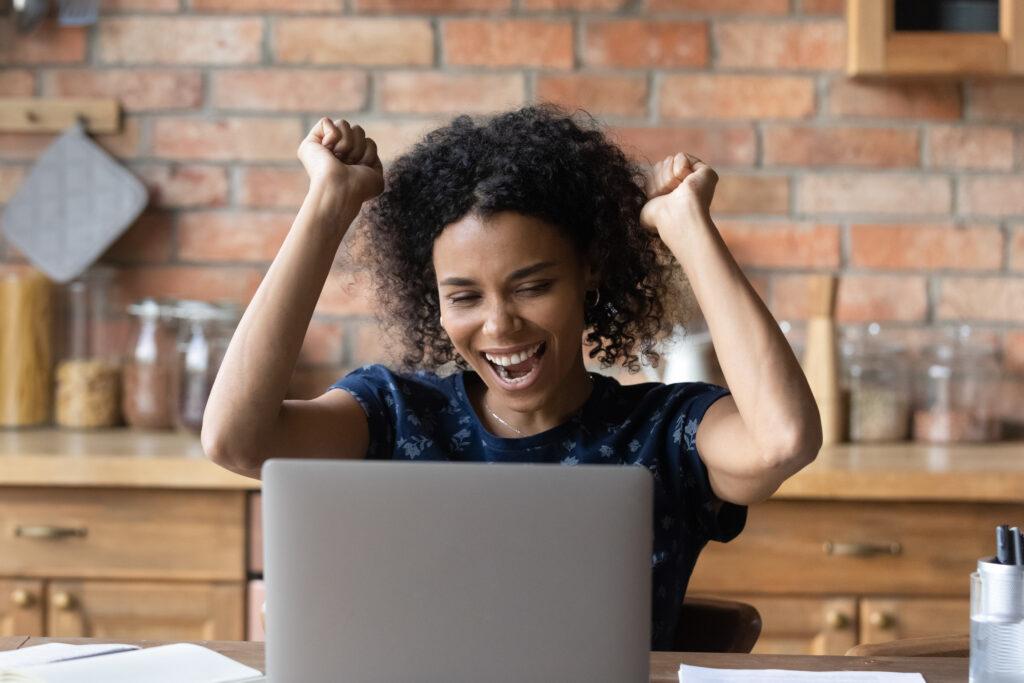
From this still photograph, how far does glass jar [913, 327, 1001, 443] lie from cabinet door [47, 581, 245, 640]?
4.13ft

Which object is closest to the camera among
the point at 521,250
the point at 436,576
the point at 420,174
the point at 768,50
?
the point at 436,576

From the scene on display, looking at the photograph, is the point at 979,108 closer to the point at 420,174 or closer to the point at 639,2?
the point at 639,2

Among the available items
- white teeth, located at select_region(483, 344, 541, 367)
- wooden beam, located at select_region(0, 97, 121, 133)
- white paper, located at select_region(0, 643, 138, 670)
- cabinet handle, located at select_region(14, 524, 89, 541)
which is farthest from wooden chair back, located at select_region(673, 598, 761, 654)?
wooden beam, located at select_region(0, 97, 121, 133)

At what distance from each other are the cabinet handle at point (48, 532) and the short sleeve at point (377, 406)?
0.73 meters

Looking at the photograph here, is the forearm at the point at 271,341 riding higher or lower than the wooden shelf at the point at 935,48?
lower

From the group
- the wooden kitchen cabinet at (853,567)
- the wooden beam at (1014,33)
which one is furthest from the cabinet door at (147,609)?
the wooden beam at (1014,33)

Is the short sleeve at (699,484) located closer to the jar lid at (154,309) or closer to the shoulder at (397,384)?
the shoulder at (397,384)

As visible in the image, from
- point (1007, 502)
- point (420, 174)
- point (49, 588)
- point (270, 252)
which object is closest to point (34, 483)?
point (49, 588)

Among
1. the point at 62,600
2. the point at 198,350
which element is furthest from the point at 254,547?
the point at 198,350

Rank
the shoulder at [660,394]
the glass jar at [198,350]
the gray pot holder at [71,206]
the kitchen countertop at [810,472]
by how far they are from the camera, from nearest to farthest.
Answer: the shoulder at [660,394], the kitchen countertop at [810,472], the glass jar at [198,350], the gray pot holder at [71,206]

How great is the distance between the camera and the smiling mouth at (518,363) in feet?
4.46

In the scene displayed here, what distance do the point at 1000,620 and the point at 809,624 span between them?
956 mm

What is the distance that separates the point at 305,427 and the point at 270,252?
43.6 inches

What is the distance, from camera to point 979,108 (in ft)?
7.84
